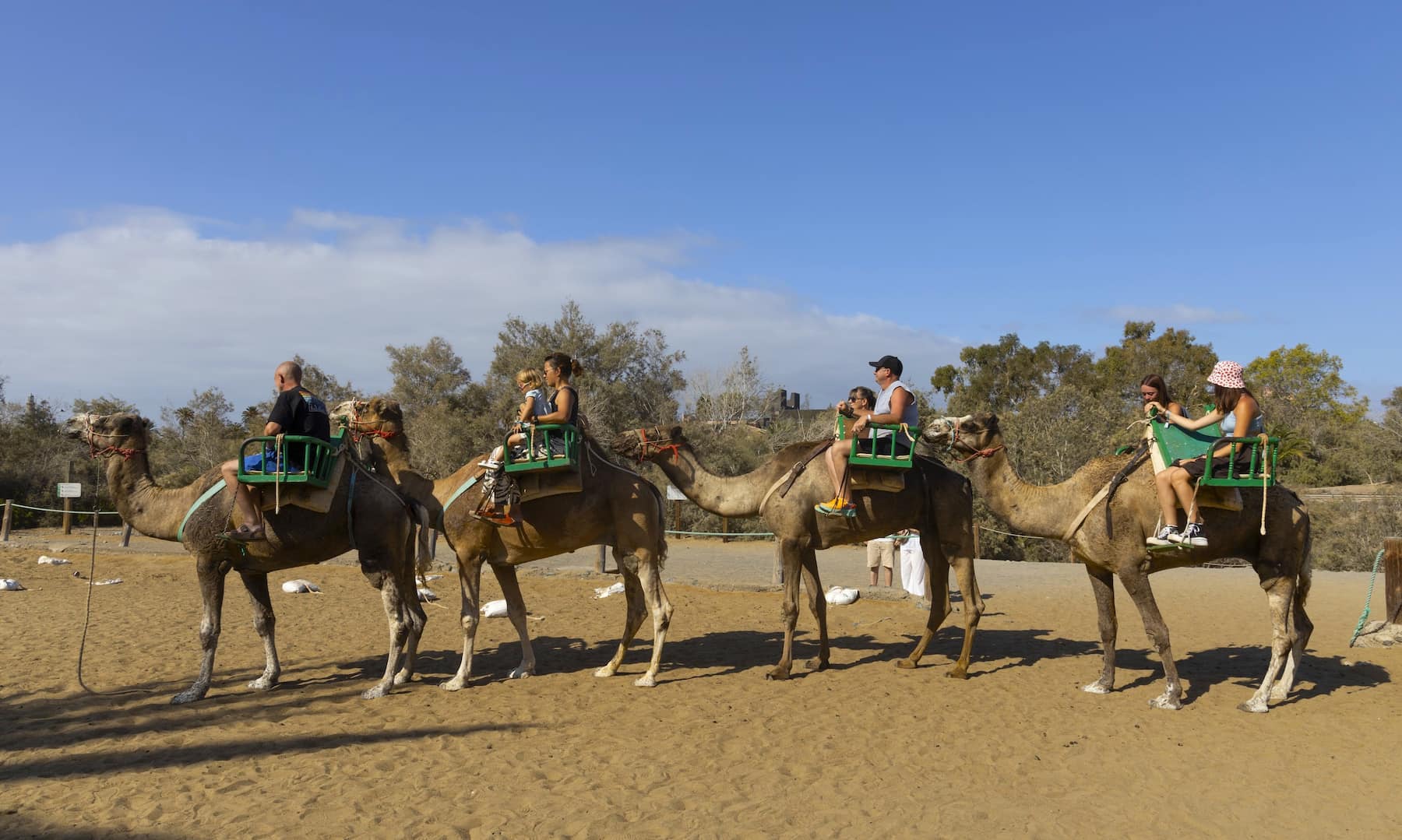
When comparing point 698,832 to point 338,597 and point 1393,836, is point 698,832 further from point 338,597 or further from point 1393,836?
point 338,597

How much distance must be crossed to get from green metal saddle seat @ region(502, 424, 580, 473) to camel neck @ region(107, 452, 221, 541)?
8.44 ft

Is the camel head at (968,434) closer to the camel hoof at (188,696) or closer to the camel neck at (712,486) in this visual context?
the camel neck at (712,486)

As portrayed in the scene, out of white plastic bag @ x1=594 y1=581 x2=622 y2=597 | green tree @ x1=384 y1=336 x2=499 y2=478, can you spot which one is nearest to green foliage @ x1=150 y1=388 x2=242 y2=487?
green tree @ x1=384 y1=336 x2=499 y2=478

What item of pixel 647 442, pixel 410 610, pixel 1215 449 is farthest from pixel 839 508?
pixel 410 610

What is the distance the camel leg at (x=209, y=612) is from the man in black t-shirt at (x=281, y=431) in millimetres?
417

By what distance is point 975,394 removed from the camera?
51.3 meters

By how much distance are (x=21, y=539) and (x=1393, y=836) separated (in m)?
25.6

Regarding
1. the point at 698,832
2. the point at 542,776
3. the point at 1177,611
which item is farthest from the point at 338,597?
the point at 1177,611

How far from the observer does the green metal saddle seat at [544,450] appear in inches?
310

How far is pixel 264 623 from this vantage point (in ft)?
26.7

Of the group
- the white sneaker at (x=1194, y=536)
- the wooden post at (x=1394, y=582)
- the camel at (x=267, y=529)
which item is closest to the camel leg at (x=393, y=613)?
the camel at (x=267, y=529)

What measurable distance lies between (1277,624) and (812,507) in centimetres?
403

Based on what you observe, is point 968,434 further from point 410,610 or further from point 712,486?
point 410,610

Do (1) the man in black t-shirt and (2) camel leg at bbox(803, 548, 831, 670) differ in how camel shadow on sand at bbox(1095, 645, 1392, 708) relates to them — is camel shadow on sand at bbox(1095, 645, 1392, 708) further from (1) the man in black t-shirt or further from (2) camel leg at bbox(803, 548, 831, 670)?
(1) the man in black t-shirt
